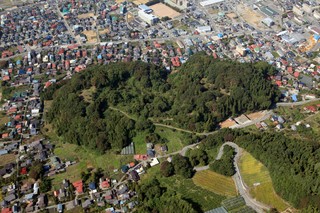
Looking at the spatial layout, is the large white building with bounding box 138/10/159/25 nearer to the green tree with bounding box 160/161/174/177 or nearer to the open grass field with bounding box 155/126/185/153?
the open grass field with bounding box 155/126/185/153

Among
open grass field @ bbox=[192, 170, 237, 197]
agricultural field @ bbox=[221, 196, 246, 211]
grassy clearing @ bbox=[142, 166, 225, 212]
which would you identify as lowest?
grassy clearing @ bbox=[142, 166, 225, 212]

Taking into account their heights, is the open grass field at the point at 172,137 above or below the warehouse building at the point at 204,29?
below

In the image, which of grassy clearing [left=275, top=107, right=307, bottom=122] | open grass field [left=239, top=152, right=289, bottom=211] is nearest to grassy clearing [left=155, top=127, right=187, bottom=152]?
open grass field [left=239, top=152, right=289, bottom=211]

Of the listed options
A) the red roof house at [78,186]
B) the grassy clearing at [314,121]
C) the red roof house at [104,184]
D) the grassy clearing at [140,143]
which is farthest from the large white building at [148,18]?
the red roof house at [78,186]

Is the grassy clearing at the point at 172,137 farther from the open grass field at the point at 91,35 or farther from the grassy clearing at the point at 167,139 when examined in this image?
the open grass field at the point at 91,35

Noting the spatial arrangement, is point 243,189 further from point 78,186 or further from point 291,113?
point 78,186

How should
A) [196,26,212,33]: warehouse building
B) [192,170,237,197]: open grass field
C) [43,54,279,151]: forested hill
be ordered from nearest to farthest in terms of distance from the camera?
[192,170,237,197]: open grass field < [43,54,279,151]: forested hill < [196,26,212,33]: warehouse building
